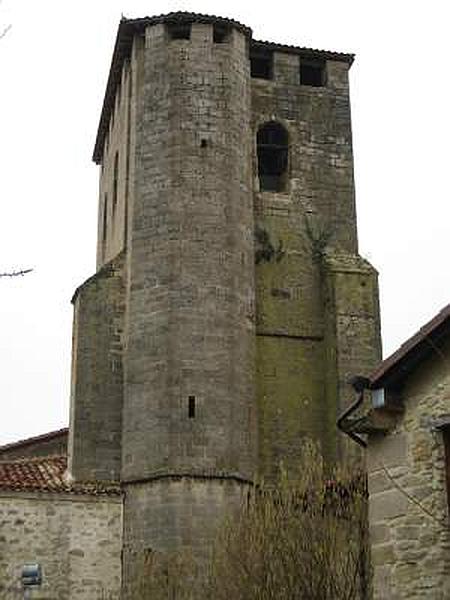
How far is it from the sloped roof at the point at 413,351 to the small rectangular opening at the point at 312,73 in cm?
1474

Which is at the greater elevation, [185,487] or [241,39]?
[241,39]

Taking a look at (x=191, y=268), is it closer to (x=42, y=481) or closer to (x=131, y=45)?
(x=42, y=481)

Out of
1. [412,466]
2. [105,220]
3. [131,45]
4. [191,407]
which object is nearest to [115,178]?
[105,220]

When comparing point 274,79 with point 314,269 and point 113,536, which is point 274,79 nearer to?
point 314,269

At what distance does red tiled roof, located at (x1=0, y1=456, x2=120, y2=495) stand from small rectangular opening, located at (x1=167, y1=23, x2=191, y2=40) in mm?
8799

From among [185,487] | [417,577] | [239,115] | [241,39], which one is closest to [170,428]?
[185,487]

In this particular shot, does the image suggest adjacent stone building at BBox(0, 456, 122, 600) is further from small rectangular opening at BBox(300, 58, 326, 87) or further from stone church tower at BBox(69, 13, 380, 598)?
small rectangular opening at BBox(300, 58, 326, 87)

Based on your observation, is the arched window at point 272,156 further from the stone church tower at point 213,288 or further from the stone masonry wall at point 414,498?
the stone masonry wall at point 414,498

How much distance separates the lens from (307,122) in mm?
23297

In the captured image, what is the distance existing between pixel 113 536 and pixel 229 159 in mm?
7457

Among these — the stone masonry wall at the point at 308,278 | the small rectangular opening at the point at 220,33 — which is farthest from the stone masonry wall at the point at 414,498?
the small rectangular opening at the point at 220,33

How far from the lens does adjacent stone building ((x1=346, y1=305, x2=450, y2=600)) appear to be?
943 centimetres

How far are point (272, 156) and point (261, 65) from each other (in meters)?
2.09

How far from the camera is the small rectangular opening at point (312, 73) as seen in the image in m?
24.0
